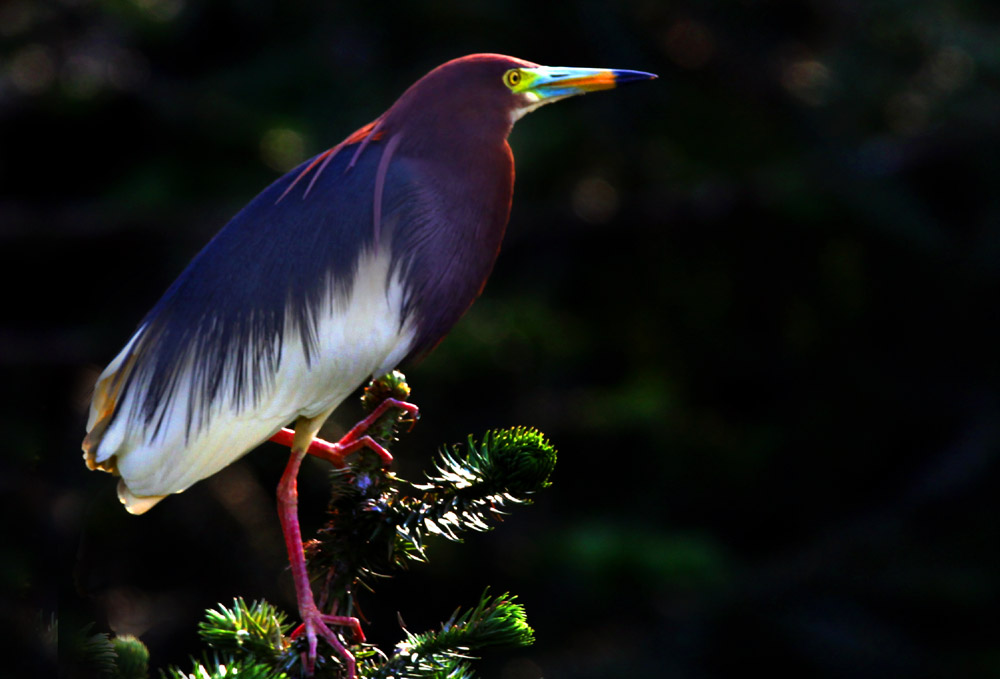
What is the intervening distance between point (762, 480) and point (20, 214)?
10.0 feet

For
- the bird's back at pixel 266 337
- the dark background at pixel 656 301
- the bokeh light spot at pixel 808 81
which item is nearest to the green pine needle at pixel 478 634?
the bird's back at pixel 266 337

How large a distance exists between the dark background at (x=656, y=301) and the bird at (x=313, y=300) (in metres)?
2.09

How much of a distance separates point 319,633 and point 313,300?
45 cm

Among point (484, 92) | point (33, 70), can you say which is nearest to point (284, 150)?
point (33, 70)

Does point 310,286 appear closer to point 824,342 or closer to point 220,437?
point 220,437

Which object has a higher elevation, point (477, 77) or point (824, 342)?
point (477, 77)

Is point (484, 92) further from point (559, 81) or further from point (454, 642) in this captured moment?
point (454, 642)

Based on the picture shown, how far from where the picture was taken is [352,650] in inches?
57.4

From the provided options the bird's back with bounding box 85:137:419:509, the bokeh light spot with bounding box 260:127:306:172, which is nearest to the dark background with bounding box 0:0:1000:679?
the bokeh light spot with bounding box 260:127:306:172

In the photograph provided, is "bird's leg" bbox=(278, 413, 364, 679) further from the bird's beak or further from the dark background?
the dark background

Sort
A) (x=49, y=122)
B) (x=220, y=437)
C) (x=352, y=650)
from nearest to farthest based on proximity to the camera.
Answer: (x=352, y=650) < (x=220, y=437) < (x=49, y=122)

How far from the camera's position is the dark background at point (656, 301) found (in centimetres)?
416

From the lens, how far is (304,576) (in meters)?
1.50

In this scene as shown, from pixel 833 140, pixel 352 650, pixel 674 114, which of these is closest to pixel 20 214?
pixel 674 114
